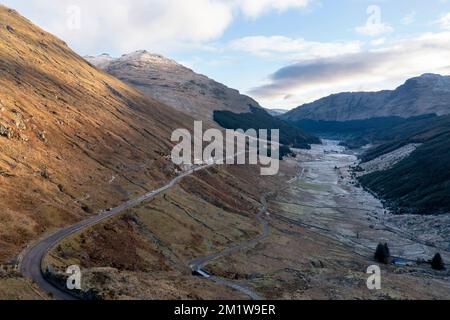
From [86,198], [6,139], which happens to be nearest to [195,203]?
[86,198]

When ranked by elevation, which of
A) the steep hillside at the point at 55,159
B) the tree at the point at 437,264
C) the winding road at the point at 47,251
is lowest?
the tree at the point at 437,264

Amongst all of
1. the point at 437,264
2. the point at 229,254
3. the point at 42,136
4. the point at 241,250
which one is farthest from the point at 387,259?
the point at 42,136

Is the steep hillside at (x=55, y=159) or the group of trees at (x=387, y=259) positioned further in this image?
the group of trees at (x=387, y=259)

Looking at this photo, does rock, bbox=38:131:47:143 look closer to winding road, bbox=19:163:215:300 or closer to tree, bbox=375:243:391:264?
winding road, bbox=19:163:215:300

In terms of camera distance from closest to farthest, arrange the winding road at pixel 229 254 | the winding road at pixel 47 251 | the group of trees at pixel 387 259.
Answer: the winding road at pixel 47 251 < the winding road at pixel 229 254 < the group of trees at pixel 387 259

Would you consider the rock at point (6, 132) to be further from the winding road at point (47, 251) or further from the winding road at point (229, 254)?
the winding road at point (229, 254)

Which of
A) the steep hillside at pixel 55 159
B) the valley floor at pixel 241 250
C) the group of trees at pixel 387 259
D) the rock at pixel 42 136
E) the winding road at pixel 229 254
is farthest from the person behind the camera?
the rock at pixel 42 136

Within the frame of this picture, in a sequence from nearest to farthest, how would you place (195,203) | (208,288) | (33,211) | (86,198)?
(208,288)
(33,211)
(86,198)
(195,203)

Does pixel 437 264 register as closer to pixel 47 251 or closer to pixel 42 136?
pixel 47 251

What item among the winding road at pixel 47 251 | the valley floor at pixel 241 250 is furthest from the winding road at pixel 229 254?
the winding road at pixel 47 251
